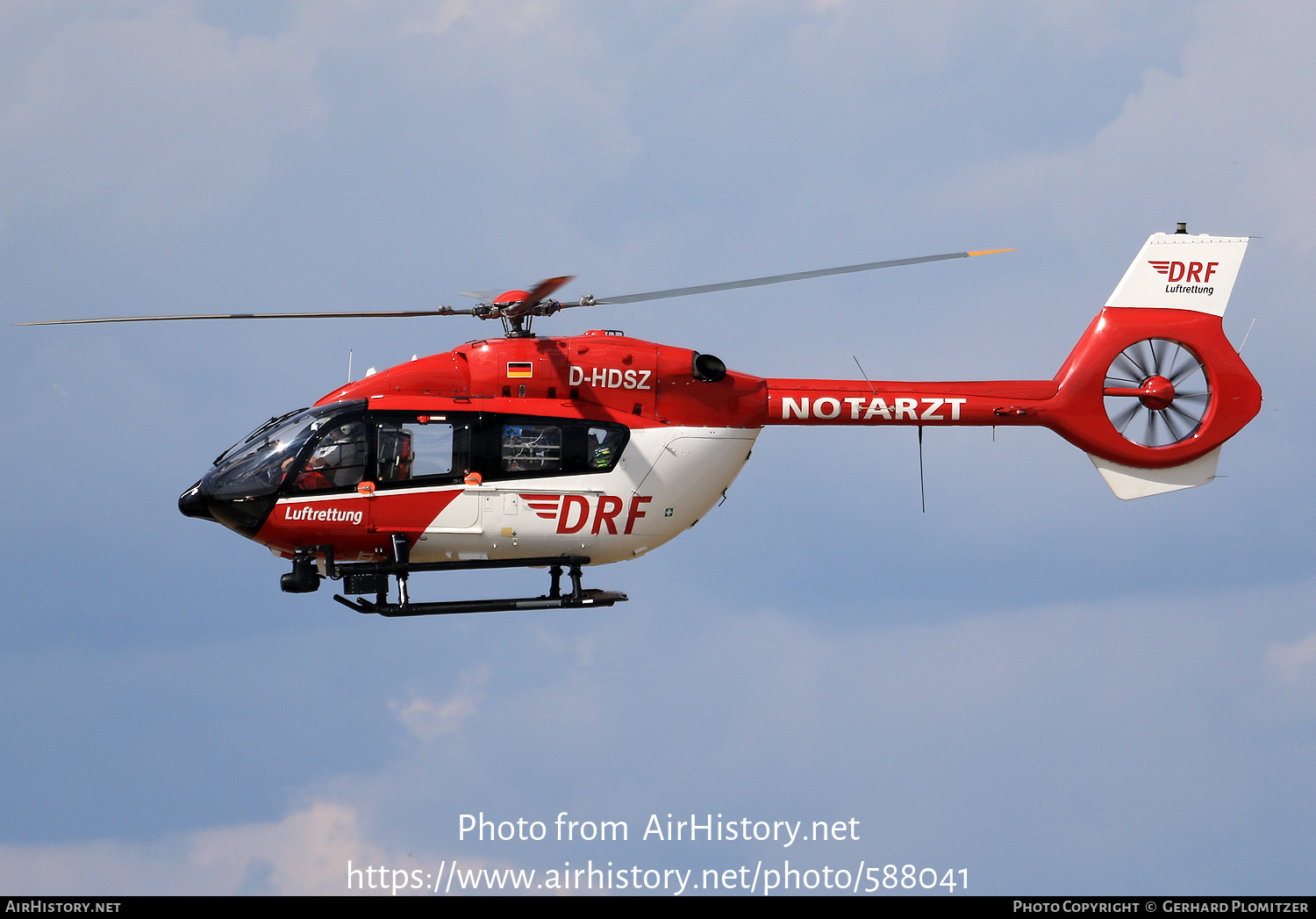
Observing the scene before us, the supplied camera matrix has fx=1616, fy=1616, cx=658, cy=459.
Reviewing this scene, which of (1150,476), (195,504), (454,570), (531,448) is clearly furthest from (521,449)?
(1150,476)

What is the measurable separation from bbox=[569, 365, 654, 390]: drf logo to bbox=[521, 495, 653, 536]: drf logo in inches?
62.4

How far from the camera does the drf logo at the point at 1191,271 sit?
25344 millimetres

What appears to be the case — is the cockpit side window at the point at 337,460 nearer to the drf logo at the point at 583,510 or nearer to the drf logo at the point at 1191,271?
the drf logo at the point at 583,510

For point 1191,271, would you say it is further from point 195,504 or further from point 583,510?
point 195,504

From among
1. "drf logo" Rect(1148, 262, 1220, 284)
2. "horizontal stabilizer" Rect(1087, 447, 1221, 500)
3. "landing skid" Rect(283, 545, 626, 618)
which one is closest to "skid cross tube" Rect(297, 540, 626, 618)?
"landing skid" Rect(283, 545, 626, 618)

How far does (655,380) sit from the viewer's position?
23312 mm

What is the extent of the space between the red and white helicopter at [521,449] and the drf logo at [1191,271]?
2995 millimetres

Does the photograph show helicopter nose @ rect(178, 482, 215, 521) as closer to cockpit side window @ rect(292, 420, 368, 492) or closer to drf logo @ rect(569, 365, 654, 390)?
cockpit side window @ rect(292, 420, 368, 492)

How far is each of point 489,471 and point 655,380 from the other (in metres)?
2.77

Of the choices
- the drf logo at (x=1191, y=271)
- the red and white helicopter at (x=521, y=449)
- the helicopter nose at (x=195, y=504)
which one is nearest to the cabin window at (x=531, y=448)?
the red and white helicopter at (x=521, y=449)

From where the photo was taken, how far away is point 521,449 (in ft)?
74.3

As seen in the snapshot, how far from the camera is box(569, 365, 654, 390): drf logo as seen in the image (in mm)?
23094
